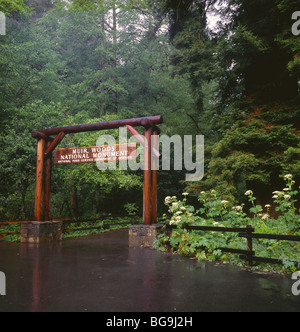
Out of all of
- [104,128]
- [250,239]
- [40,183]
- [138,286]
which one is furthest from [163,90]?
[138,286]

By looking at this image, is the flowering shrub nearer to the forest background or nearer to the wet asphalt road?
the wet asphalt road

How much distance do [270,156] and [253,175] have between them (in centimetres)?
114

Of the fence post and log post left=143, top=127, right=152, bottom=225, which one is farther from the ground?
log post left=143, top=127, right=152, bottom=225

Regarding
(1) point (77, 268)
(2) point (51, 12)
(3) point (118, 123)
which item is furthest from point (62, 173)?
(2) point (51, 12)

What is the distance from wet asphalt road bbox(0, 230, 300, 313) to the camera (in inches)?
162

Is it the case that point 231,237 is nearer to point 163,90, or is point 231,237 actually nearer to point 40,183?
point 40,183

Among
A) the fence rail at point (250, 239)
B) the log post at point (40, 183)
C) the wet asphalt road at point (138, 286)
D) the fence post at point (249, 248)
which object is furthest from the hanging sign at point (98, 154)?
the fence post at point (249, 248)

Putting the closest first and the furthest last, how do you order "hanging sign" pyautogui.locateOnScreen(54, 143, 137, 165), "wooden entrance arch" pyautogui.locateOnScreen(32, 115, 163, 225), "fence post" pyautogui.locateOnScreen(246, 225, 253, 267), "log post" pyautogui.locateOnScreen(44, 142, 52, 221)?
"fence post" pyautogui.locateOnScreen(246, 225, 253, 267), "wooden entrance arch" pyautogui.locateOnScreen(32, 115, 163, 225), "hanging sign" pyautogui.locateOnScreen(54, 143, 137, 165), "log post" pyautogui.locateOnScreen(44, 142, 52, 221)

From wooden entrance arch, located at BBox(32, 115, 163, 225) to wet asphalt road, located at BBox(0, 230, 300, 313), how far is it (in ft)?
7.93

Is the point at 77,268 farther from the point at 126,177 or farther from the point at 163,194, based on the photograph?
the point at 163,194

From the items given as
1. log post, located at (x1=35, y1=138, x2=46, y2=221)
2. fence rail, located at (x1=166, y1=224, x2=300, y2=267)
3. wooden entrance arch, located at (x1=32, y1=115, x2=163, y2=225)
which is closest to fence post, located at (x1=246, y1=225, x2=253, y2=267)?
fence rail, located at (x1=166, y1=224, x2=300, y2=267)

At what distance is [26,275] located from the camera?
19.8 ft

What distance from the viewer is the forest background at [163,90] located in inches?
417

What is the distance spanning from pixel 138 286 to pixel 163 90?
22925 millimetres
